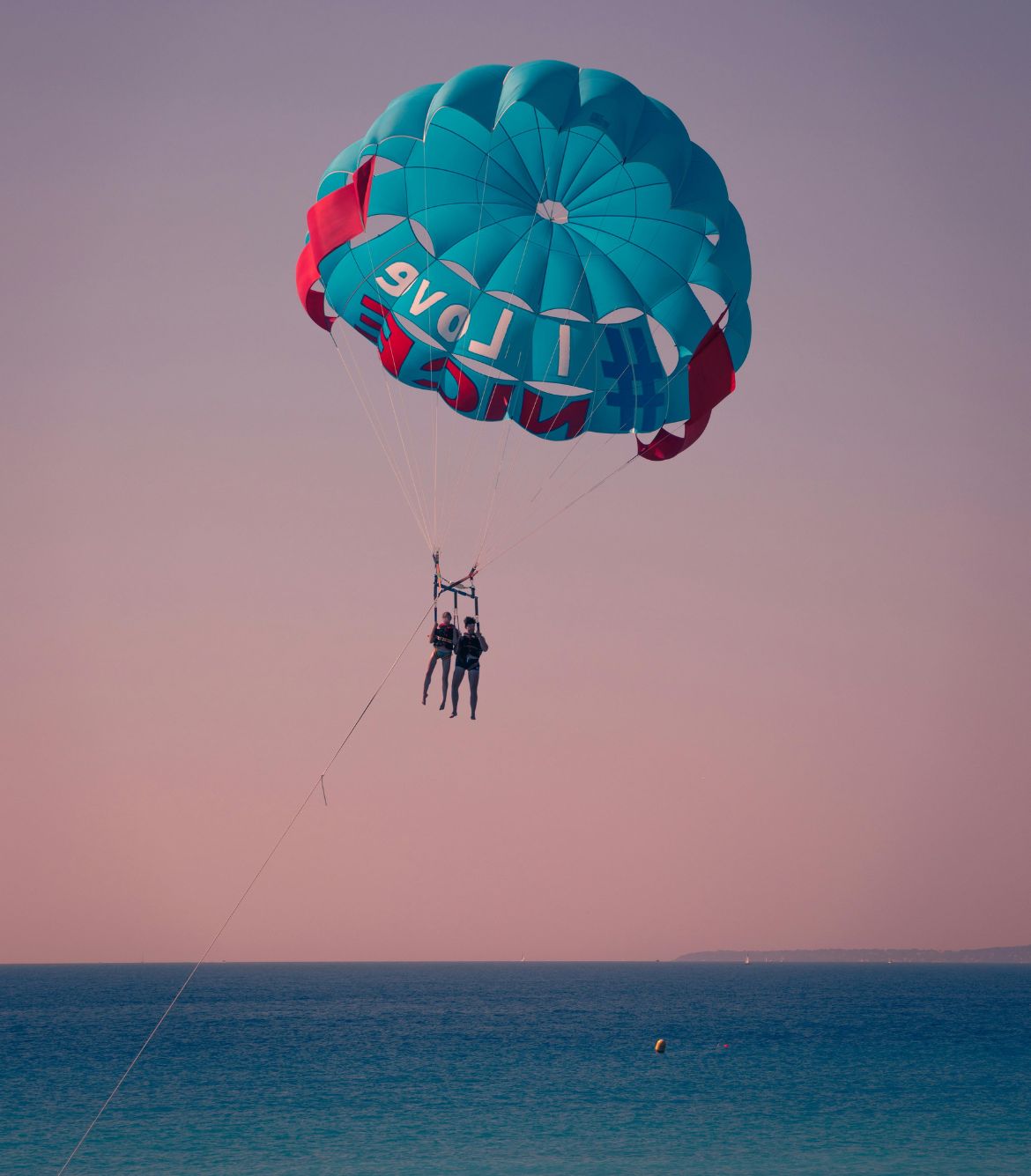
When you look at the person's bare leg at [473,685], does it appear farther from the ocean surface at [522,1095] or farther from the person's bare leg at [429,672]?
the ocean surface at [522,1095]

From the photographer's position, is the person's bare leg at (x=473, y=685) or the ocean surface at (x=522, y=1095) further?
the ocean surface at (x=522, y=1095)

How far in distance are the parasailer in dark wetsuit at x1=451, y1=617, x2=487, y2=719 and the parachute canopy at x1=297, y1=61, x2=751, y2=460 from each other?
3665 mm

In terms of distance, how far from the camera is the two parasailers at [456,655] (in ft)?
45.0

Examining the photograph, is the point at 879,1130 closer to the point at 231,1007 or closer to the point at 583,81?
the point at 583,81

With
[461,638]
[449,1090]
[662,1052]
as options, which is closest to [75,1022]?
[662,1052]

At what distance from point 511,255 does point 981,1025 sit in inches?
2404

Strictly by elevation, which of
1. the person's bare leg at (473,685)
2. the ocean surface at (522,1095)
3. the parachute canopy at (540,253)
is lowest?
the ocean surface at (522,1095)

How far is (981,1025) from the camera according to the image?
211ft

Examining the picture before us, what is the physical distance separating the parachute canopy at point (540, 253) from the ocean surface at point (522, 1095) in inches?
567

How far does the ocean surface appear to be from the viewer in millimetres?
23500

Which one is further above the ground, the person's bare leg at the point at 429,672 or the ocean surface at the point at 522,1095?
the person's bare leg at the point at 429,672

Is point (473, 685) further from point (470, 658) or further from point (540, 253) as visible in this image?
point (540, 253)

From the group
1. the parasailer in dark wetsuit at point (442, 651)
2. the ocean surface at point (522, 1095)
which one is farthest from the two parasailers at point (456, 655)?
the ocean surface at point (522, 1095)

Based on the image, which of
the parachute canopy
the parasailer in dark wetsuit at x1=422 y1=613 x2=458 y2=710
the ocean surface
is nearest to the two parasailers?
the parasailer in dark wetsuit at x1=422 y1=613 x2=458 y2=710
